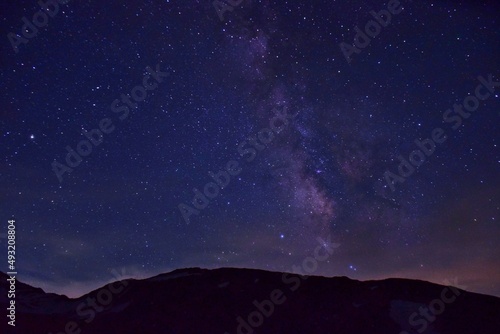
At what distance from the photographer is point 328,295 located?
24703 mm

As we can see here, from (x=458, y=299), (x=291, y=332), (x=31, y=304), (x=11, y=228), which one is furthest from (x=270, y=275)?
(x=11, y=228)

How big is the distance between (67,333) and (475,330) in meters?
22.1

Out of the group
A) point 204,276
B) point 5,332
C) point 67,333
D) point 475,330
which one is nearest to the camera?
point 5,332

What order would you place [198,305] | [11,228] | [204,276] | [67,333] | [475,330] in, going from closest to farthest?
[11,228] → [67,333] → [475,330] → [198,305] → [204,276]

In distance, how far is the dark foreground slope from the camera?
2123 cm

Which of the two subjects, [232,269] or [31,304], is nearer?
[31,304]

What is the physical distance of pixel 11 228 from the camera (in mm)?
13953

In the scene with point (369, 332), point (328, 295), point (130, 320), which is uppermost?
point (130, 320)

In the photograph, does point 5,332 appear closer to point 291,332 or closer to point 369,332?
point 291,332

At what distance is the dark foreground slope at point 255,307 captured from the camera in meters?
21.2

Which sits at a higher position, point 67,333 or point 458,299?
point 67,333

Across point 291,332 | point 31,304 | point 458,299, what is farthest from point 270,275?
point 31,304

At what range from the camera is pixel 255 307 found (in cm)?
2378

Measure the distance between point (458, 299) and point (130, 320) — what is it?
20.4m
